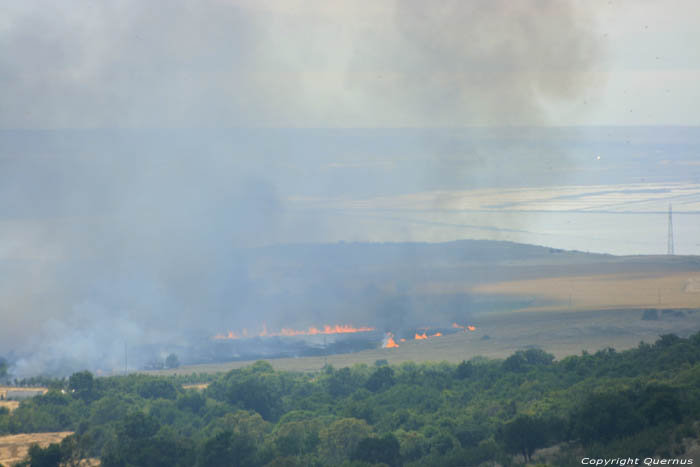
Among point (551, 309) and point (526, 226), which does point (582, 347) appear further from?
point (526, 226)

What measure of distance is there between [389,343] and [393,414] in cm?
4196

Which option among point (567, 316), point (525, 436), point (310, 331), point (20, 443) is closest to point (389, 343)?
point (310, 331)

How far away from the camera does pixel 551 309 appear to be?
321 feet

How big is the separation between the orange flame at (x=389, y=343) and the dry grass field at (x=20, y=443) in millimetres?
42929

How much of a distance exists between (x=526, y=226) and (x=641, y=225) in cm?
1865

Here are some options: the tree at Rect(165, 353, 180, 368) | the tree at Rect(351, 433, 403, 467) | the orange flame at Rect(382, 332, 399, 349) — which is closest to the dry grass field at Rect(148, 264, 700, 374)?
the orange flame at Rect(382, 332, 399, 349)

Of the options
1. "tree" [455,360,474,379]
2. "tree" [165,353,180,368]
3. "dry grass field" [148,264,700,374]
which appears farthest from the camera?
"tree" [165,353,180,368]

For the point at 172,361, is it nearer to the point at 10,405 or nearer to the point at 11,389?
the point at 11,389

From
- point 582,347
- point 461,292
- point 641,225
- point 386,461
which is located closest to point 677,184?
point 641,225

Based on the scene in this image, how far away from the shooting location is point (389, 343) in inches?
3669

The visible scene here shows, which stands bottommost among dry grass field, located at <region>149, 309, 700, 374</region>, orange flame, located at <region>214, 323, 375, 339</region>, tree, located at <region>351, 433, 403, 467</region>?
tree, located at <region>351, 433, 403, 467</region>

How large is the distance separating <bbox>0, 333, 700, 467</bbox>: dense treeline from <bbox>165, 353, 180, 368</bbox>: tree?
14.0 m

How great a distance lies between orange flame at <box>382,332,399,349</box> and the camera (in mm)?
91375

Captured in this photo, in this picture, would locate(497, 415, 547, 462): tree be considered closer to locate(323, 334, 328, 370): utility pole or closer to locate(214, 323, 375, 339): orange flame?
locate(323, 334, 328, 370): utility pole
